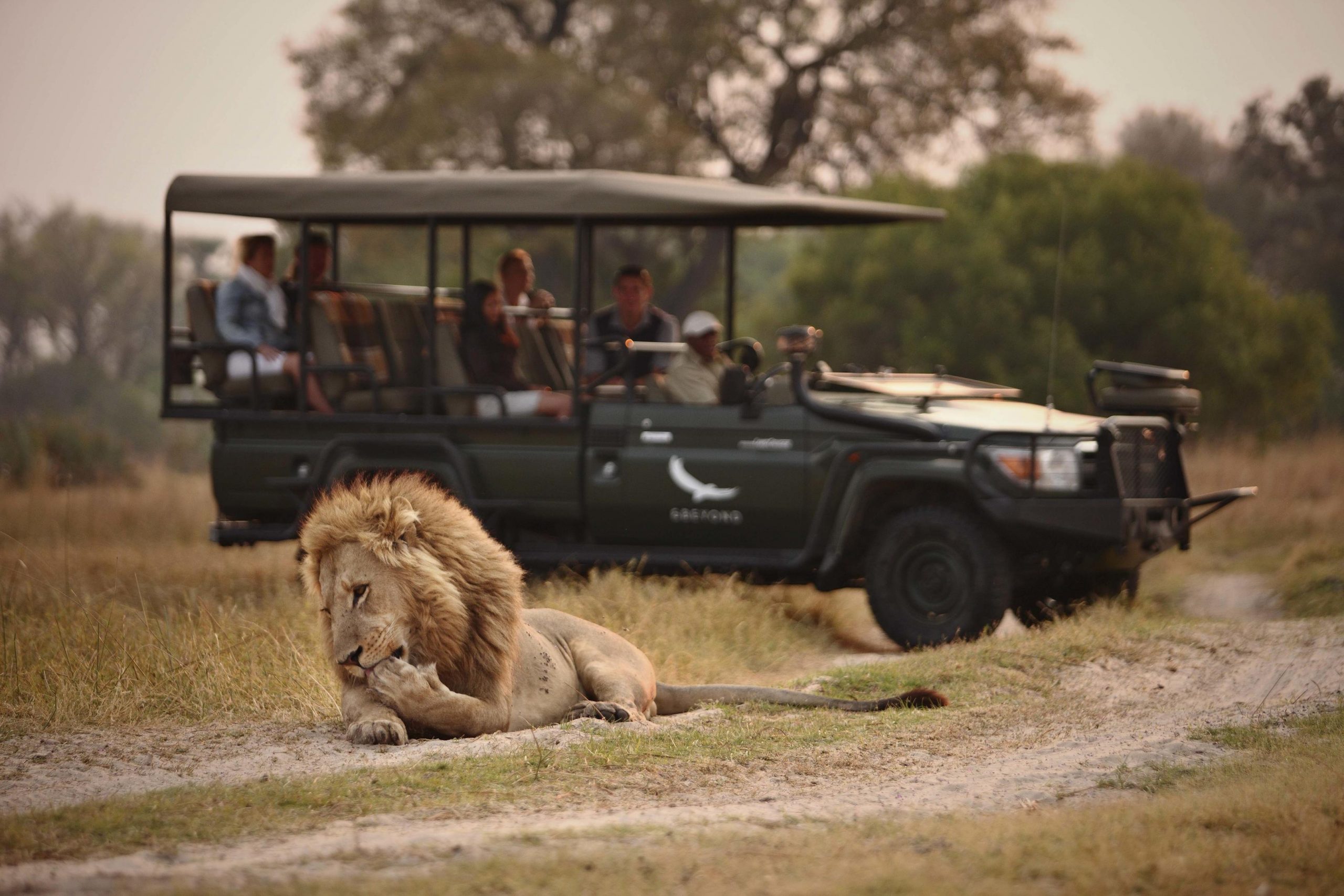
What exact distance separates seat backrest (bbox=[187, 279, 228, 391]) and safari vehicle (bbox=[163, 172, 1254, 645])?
1 centimetres

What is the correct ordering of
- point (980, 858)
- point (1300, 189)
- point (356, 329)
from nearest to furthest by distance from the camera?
point (980, 858)
point (356, 329)
point (1300, 189)

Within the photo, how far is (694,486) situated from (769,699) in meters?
2.40

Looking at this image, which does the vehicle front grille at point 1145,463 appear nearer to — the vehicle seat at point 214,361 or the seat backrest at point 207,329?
the vehicle seat at point 214,361

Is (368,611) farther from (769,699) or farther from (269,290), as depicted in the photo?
(269,290)

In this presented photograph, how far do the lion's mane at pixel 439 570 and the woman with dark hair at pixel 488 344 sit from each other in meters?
3.84

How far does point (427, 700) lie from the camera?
18.4 feet

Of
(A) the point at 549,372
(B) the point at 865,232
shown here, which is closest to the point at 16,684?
(A) the point at 549,372

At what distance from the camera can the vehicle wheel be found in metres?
8.56

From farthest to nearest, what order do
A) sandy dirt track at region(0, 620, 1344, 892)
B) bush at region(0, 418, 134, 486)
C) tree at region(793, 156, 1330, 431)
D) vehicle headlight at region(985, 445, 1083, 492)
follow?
tree at region(793, 156, 1330, 431)
bush at region(0, 418, 134, 486)
vehicle headlight at region(985, 445, 1083, 492)
sandy dirt track at region(0, 620, 1344, 892)

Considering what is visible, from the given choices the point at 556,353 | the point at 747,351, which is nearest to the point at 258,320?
the point at 556,353

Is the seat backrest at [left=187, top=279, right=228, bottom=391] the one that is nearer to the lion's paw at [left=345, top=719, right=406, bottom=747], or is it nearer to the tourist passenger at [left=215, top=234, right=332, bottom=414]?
the tourist passenger at [left=215, top=234, right=332, bottom=414]

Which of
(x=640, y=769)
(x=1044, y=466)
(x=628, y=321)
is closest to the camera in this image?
(x=640, y=769)

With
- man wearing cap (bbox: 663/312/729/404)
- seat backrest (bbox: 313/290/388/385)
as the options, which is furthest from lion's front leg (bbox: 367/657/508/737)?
seat backrest (bbox: 313/290/388/385)

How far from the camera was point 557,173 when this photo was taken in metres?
9.43
